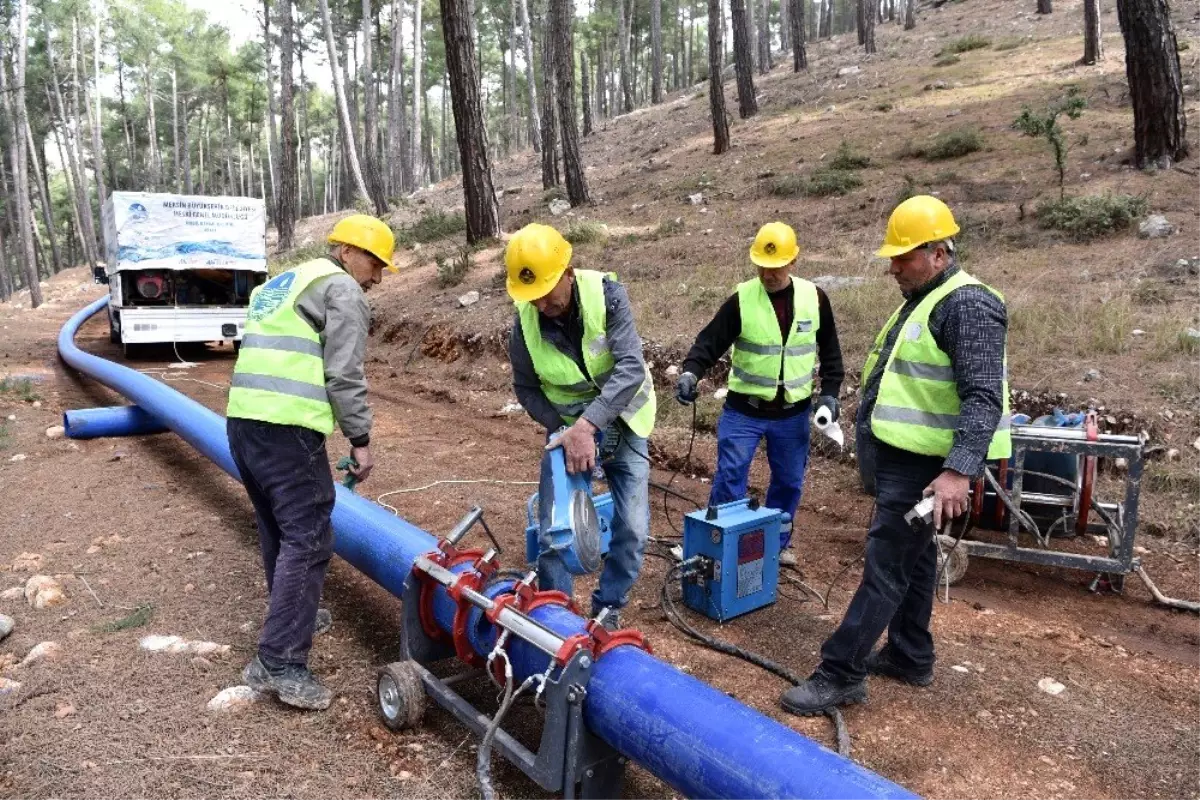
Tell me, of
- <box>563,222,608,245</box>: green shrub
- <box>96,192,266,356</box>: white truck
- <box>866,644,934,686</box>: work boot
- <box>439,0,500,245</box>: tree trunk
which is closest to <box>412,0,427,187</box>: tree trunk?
<box>96,192,266,356</box>: white truck

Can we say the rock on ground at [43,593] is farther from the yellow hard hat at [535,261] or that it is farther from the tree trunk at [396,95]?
the tree trunk at [396,95]

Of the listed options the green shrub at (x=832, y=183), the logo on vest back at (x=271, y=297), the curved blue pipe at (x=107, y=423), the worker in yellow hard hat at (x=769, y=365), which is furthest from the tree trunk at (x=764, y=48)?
the logo on vest back at (x=271, y=297)

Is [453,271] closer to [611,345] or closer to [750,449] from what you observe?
[750,449]

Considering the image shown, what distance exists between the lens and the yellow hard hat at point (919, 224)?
3.00m

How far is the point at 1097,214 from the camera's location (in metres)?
8.52

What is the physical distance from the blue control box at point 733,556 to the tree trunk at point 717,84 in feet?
45.0

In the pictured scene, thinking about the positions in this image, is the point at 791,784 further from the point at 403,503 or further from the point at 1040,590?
the point at 403,503

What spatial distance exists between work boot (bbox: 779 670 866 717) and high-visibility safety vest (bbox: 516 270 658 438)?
1253 millimetres

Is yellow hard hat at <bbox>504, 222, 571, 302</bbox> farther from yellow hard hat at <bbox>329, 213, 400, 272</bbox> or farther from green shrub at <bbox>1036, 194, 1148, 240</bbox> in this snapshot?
green shrub at <bbox>1036, 194, 1148, 240</bbox>

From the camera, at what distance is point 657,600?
14.1 feet

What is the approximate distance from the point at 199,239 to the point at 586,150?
14602mm

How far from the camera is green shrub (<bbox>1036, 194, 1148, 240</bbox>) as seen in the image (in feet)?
27.7

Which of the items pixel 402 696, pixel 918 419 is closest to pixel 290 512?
pixel 402 696

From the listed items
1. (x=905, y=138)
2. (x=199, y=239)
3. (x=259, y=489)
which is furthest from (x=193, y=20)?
(x=259, y=489)
